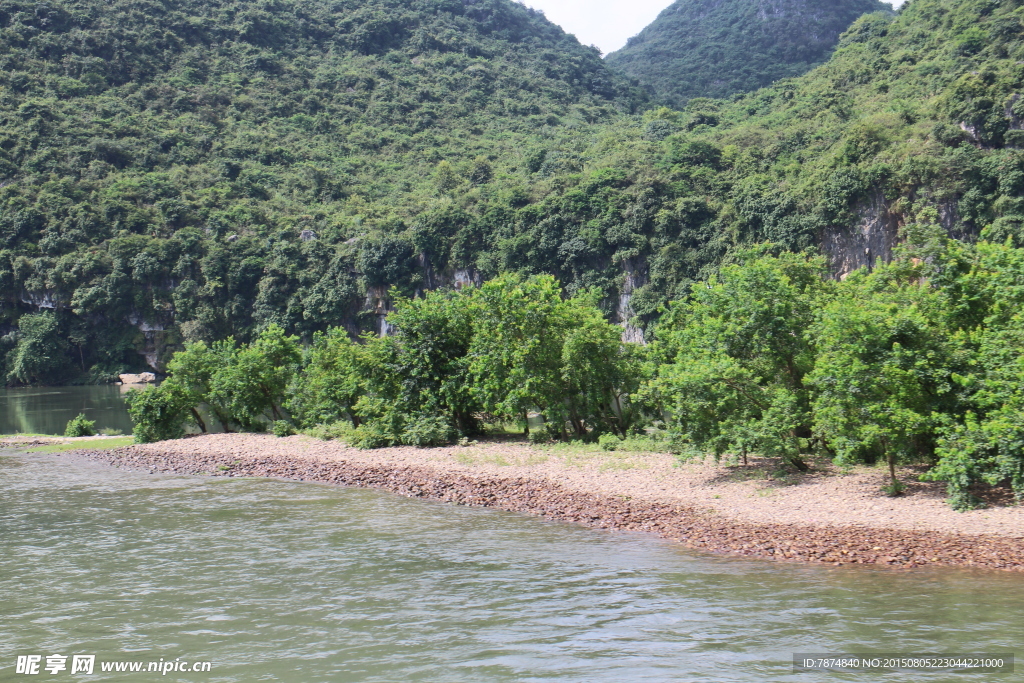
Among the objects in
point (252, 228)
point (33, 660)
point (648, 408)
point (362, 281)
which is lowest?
point (33, 660)

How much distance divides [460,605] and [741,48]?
180m

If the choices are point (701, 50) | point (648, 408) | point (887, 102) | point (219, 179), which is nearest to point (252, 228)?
point (219, 179)

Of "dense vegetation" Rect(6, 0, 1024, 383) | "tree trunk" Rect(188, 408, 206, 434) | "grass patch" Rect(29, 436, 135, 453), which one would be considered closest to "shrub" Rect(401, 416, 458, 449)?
"tree trunk" Rect(188, 408, 206, 434)

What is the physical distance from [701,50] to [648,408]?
558ft

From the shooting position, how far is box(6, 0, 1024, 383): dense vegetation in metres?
66.8

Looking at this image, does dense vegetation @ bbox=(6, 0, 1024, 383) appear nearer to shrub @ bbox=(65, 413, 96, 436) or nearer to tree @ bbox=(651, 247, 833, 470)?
tree @ bbox=(651, 247, 833, 470)

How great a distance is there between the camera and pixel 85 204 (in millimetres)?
90188

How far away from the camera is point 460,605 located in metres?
11.8

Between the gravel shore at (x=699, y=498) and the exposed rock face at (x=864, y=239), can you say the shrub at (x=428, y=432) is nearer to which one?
the gravel shore at (x=699, y=498)

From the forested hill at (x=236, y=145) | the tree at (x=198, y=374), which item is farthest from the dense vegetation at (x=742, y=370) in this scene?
the forested hill at (x=236, y=145)

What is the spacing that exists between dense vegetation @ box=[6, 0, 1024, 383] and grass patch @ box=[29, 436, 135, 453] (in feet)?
157

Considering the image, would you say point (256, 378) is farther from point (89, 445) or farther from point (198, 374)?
point (89, 445)

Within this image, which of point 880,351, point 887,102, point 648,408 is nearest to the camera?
point 880,351

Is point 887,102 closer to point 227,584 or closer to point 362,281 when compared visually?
point 362,281
